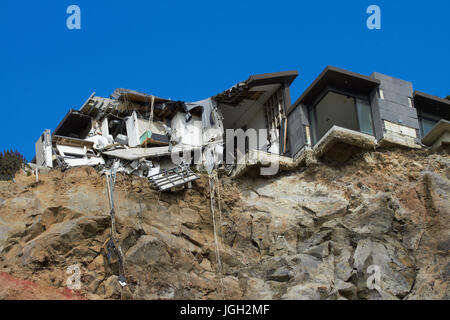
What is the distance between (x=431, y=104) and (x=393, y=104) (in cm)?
269

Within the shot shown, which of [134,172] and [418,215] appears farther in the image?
[134,172]

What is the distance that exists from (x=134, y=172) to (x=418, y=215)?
12688 mm

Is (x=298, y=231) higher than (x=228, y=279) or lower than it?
higher

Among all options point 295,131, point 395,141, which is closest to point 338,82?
point 295,131

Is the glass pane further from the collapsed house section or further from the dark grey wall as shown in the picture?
the collapsed house section

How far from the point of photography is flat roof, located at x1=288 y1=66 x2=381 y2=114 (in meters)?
29.2

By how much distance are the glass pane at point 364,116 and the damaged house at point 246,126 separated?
1.8 inches

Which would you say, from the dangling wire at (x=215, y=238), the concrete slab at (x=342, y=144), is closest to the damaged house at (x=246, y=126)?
the concrete slab at (x=342, y=144)

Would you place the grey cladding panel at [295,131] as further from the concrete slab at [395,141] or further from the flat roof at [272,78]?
the concrete slab at [395,141]

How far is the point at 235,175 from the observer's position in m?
29.1

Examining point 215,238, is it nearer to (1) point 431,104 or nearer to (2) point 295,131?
(2) point 295,131
